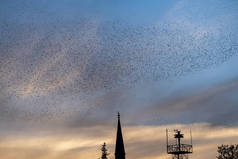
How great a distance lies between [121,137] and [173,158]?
27.2 m

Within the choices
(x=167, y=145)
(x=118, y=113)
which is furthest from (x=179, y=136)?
(x=118, y=113)

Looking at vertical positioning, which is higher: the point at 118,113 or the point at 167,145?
the point at 118,113

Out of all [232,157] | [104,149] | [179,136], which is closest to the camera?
[179,136]

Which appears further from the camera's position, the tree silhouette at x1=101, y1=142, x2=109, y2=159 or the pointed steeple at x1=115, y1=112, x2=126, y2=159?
the tree silhouette at x1=101, y1=142, x2=109, y2=159

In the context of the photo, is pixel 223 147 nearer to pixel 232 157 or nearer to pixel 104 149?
pixel 232 157

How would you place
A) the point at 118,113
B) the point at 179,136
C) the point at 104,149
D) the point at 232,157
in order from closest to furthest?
the point at 179,136
the point at 232,157
the point at 118,113
the point at 104,149

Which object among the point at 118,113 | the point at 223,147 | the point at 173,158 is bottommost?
the point at 173,158

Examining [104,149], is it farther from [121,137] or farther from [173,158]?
[173,158]

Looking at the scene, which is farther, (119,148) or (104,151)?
(104,151)

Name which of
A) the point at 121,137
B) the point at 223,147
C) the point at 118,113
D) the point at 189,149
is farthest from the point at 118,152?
the point at 189,149

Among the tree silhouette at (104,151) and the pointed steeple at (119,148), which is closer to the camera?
the pointed steeple at (119,148)

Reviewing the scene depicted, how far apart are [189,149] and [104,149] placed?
159 feet

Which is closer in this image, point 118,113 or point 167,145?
point 167,145

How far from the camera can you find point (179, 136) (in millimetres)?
55812
